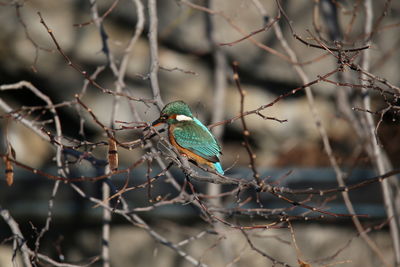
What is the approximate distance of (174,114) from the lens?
2.47 meters

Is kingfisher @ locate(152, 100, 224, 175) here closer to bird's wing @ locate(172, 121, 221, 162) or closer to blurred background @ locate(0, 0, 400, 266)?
bird's wing @ locate(172, 121, 221, 162)

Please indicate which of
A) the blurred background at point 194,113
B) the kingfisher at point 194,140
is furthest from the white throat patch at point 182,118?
Answer: the blurred background at point 194,113

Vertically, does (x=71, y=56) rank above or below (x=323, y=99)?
below

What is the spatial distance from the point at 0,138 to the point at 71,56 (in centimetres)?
128

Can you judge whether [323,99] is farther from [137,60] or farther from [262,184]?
[262,184]

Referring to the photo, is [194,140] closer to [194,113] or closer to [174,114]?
[174,114]

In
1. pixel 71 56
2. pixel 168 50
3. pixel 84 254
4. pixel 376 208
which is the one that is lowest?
pixel 84 254

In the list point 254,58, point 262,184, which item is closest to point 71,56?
point 254,58

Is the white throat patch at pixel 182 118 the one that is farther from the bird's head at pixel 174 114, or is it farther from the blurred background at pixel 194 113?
the blurred background at pixel 194 113

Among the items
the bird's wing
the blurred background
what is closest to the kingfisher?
the bird's wing

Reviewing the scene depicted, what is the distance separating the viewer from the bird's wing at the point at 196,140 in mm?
2709

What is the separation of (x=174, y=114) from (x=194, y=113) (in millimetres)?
2456

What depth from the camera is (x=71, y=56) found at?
5.26 meters

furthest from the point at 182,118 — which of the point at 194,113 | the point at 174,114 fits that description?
the point at 194,113
